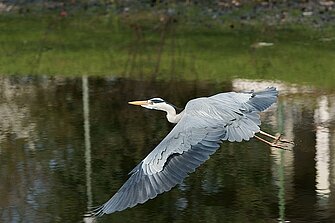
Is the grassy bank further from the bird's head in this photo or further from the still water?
the bird's head

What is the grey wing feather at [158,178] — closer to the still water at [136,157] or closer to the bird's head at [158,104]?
the still water at [136,157]

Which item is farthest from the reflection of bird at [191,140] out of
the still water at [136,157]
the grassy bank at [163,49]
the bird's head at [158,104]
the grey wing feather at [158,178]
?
the grassy bank at [163,49]

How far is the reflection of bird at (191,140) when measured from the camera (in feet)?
20.6

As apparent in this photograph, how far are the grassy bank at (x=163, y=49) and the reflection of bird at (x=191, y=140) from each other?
4701 millimetres

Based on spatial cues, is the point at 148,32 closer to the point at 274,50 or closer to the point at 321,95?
the point at 274,50

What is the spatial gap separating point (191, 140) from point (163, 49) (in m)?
7.91

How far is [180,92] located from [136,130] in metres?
1.69

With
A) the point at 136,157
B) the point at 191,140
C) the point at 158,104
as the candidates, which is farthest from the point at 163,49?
the point at 191,140

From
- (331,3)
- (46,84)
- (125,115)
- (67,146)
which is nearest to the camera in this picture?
(67,146)

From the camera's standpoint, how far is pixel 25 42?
608 inches

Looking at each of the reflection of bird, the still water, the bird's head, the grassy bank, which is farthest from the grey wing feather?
the grassy bank

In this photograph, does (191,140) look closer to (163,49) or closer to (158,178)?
(158,178)

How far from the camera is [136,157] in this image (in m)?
9.42

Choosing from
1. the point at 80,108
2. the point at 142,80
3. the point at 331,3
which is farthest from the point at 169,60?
the point at 331,3
